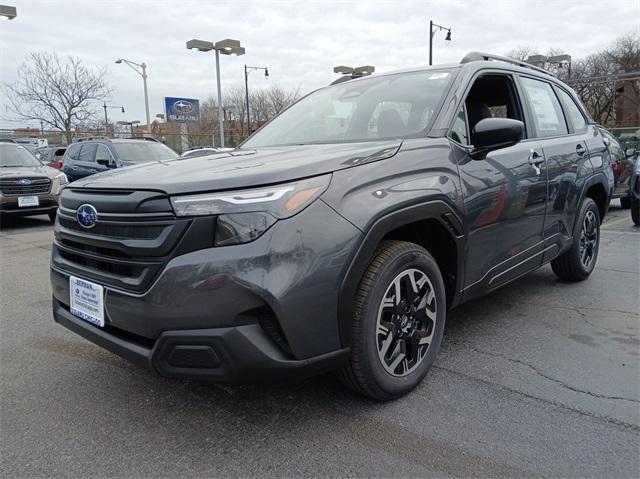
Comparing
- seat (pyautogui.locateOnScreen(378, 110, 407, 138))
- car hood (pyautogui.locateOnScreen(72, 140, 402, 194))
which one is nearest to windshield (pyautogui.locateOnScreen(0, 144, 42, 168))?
car hood (pyautogui.locateOnScreen(72, 140, 402, 194))

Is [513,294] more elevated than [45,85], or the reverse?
[45,85]

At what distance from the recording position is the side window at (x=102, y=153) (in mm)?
10787

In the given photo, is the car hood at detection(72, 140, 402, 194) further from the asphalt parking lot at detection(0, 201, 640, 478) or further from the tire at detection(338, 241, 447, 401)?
the asphalt parking lot at detection(0, 201, 640, 478)

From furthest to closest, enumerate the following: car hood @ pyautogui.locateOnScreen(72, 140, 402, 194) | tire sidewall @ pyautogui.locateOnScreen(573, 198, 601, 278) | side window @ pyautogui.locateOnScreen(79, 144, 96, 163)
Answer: side window @ pyautogui.locateOnScreen(79, 144, 96, 163) → tire sidewall @ pyautogui.locateOnScreen(573, 198, 601, 278) → car hood @ pyautogui.locateOnScreen(72, 140, 402, 194)

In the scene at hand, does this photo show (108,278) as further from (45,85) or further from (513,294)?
(45,85)

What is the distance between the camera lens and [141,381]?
2832mm

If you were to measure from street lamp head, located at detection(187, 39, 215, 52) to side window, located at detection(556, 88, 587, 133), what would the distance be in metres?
16.7

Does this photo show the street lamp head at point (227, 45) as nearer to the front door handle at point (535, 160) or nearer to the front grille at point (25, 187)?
the front grille at point (25, 187)

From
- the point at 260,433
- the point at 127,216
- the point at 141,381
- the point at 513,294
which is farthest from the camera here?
the point at 513,294

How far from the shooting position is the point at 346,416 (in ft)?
7.99

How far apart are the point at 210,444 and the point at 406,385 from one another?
3.30 feet

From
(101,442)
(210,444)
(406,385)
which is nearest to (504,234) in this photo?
(406,385)

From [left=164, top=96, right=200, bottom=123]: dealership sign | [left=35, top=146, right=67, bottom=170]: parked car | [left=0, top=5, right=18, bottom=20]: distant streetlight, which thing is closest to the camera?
[left=0, top=5, right=18, bottom=20]: distant streetlight

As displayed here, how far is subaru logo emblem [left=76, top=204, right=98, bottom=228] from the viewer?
7.48ft
